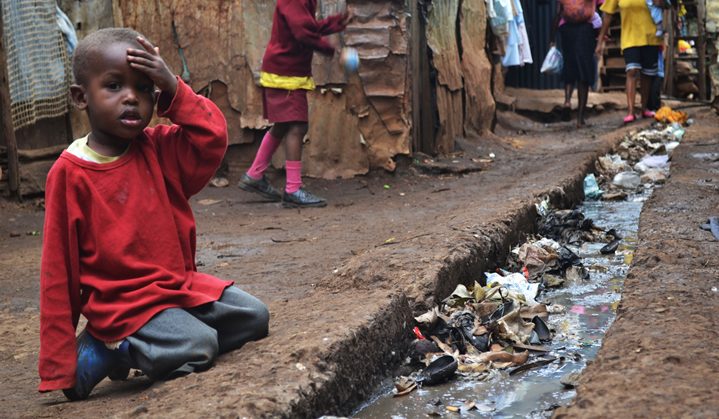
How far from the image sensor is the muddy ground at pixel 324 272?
2367 millimetres

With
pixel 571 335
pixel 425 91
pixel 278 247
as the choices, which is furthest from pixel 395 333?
pixel 425 91

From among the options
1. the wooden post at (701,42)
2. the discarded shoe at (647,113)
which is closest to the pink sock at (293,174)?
the discarded shoe at (647,113)

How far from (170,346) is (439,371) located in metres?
0.80

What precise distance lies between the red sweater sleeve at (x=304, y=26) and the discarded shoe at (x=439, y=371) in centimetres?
368

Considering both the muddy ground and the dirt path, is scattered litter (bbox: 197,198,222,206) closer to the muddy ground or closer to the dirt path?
the muddy ground

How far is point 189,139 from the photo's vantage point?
270 cm

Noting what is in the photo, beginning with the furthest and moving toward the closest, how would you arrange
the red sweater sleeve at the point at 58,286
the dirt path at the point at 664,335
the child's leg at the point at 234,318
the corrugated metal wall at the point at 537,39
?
the corrugated metal wall at the point at 537,39, the child's leg at the point at 234,318, the red sweater sleeve at the point at 58,286, the dirt path at the point at 664,335

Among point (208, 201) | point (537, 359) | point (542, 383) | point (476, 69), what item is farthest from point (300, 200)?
point (476, 69)

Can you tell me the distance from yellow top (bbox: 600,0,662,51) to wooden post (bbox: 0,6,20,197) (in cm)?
708

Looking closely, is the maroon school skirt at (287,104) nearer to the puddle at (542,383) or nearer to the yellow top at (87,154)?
the puddle at (542,383)

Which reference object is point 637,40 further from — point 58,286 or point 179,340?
point 58,286

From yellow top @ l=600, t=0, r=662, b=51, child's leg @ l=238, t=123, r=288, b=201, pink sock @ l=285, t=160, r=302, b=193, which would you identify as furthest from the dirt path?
yellow top @ l=600, t=0, r=662, b=51

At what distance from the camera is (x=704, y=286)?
9.64ft

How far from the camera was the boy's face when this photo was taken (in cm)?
254
